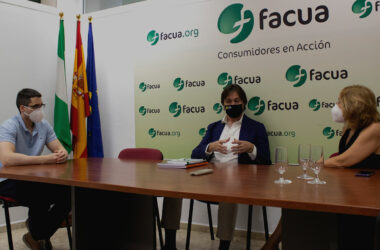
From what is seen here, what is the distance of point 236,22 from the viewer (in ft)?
11.7

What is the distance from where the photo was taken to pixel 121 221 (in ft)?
7.81

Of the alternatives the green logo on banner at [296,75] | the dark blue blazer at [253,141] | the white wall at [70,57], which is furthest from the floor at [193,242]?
the green logo on banner at [296,75]

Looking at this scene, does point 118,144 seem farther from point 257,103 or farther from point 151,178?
point 151,178

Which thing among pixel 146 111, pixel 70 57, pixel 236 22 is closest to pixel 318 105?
pixel 236 22

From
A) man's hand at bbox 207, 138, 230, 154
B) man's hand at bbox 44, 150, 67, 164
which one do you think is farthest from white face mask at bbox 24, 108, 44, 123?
man's hand at bbox 207, 138, 230, 154

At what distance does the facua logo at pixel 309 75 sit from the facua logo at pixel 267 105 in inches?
7.5

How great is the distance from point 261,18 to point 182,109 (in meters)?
1.22

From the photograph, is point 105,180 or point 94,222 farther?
point 94,222

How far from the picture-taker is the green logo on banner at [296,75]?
3.25 m

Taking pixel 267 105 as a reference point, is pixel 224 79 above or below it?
above

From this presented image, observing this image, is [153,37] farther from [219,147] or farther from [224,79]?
[219,147]

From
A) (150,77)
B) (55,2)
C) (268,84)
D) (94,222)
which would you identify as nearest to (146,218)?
(94,222)

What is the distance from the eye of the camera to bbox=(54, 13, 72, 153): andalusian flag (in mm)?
4082

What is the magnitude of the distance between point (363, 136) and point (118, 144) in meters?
2.85
